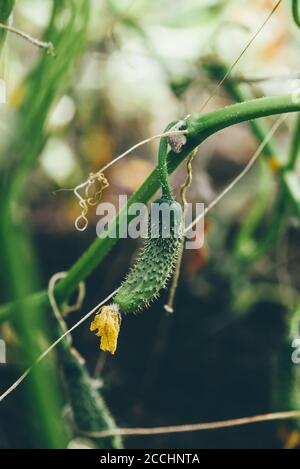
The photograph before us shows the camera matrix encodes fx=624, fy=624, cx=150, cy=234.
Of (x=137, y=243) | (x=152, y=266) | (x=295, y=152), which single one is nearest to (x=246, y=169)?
(x=295, y=152)

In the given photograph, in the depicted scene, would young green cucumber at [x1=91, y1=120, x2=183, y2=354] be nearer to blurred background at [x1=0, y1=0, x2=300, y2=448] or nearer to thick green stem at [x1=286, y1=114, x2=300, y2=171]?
blurred background at [x1=0, y1=0, x2=300, y2=448]

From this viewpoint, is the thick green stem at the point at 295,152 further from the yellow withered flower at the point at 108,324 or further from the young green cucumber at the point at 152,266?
the yellow withered flower at the point at 108,324

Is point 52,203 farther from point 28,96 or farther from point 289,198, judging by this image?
point 289,198

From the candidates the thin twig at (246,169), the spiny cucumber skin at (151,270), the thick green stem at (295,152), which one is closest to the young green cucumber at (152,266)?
the spiny cucumber skin at (151,270)

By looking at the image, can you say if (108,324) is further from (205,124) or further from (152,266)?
(205,124)

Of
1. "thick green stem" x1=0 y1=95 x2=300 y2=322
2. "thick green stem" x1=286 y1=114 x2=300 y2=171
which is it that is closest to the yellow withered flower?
"thick green stem" x1=0 y1=95 x2=300 y2=322

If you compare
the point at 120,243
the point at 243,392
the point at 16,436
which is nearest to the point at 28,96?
the point at 120,243
